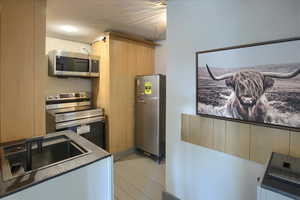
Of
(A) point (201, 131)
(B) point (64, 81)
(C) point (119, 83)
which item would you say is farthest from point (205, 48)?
(B) point (64, 81)

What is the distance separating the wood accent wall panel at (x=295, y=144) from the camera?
1.16 metres

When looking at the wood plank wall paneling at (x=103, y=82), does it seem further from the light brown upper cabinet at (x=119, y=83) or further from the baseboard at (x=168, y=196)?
the baseboard at (x=168, y=196)

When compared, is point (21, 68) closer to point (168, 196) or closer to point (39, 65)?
point (39, 65)

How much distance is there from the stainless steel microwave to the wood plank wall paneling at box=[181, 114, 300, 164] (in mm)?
2120

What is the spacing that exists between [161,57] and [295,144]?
2.96 metres

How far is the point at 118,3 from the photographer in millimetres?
1996

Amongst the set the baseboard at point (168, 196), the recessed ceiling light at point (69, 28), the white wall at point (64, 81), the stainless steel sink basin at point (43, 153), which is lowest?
the baseboard at point (168, 196)

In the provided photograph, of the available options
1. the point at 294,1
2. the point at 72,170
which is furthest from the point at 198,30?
the point at 72,170

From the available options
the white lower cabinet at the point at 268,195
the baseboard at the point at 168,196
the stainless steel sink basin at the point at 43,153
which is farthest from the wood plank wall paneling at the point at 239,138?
the stainless steel sink basin at the point at 43,153

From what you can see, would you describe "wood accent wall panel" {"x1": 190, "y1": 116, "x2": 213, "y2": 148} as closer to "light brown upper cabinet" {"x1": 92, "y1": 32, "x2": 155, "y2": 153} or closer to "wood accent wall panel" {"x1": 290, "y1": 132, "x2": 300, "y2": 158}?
"wood accent wall panel" {"x1": 290, "y1": 132, "x2": 300, "y2": 158}

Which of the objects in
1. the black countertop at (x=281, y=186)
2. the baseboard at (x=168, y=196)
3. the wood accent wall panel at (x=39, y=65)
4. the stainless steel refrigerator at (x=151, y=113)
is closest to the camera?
the black countertop at (x=281, y=186)

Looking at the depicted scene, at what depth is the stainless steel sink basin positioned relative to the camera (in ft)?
3.87

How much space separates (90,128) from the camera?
301 cm

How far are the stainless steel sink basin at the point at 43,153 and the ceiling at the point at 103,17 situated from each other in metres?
1.57
